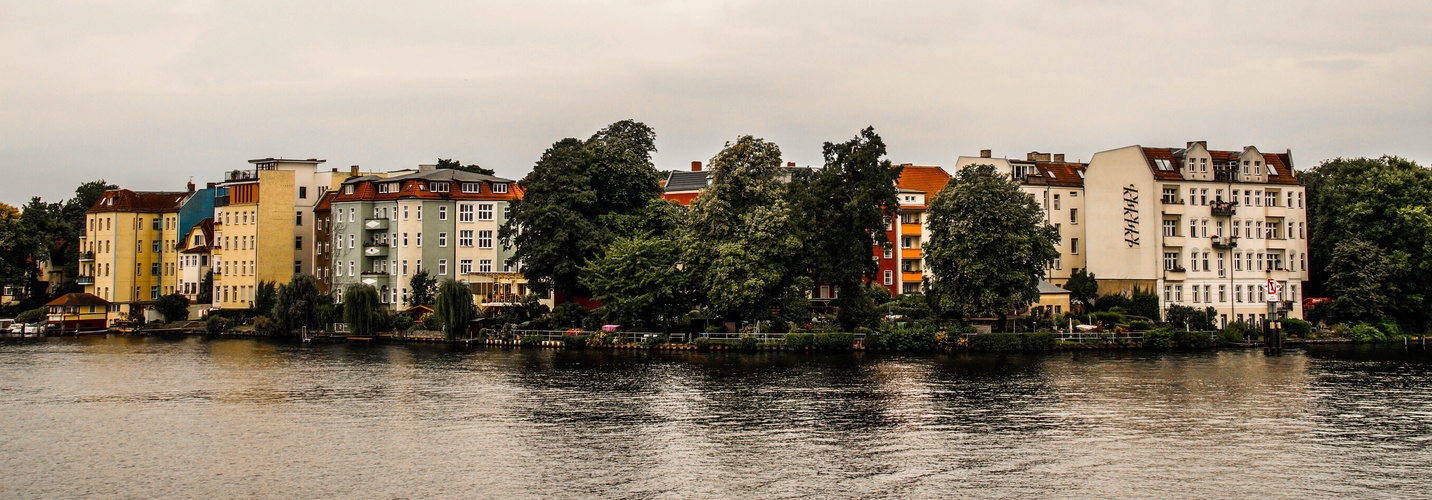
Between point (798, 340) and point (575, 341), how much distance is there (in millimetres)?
16247

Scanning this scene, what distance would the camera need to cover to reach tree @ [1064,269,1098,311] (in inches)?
3115

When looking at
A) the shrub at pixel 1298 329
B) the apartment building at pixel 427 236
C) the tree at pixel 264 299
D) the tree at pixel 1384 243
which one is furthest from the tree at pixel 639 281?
the tree at pixel 1384 243

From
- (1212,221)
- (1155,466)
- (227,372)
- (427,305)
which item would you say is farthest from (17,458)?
(1212,221)

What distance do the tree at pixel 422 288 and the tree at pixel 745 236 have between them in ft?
104

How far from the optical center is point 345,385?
51250mm

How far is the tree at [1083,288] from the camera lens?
79.1m

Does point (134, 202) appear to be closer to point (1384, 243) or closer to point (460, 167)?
point (460, 167)

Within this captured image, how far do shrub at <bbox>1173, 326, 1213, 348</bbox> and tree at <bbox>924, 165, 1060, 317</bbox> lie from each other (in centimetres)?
1105

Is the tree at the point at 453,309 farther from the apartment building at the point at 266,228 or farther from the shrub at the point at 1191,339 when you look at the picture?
the shrub at the point at 1191,339

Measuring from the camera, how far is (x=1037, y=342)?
6638 cm

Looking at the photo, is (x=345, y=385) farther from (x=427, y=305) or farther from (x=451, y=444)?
(x=427, y=305)

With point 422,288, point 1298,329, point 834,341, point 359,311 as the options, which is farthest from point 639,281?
point 1298,329

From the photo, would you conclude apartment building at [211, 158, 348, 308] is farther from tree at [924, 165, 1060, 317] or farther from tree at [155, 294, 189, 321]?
tree at [924, 165, 1060, 317]

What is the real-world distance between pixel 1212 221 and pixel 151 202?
109984mm
